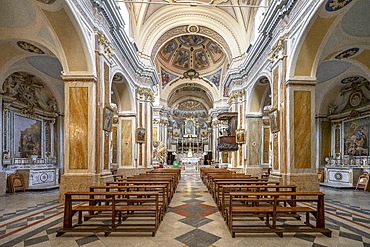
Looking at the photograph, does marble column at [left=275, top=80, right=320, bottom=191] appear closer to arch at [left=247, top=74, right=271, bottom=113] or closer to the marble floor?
the marble floor

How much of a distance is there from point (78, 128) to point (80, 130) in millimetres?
82

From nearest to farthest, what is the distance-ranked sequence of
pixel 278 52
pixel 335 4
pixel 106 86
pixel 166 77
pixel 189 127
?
1. pixel 335 4
2. pixel 278 52
3. pixel 106 86
4. pixel 166 77
5. pixel 189 127

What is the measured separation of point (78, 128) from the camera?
694 cm

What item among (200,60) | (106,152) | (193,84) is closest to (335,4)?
(106,152)

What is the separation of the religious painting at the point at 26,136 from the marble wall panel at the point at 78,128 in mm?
4413

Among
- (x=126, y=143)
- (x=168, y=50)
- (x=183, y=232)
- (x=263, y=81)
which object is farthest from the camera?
(x=168, y=50)

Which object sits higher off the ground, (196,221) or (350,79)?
(350,79)

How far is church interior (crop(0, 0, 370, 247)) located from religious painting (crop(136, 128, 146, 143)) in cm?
5

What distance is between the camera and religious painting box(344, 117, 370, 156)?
1049 cm

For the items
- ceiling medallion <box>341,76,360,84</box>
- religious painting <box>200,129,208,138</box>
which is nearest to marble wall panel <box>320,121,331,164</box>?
ceiling medallion <box>341,76,360,84</box>

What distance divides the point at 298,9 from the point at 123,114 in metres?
9.00

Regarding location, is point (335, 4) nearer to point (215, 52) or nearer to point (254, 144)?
point (254, 144)

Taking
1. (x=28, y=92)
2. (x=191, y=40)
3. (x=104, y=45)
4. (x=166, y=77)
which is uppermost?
(x=191, y=40)

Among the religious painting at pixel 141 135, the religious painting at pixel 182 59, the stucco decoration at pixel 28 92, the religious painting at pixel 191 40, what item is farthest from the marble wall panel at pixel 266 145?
the religious painting at pixel 182 59
